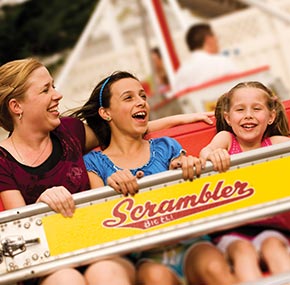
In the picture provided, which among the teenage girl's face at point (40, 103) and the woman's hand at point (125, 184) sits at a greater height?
the teenage girl's face at point (40, 103)

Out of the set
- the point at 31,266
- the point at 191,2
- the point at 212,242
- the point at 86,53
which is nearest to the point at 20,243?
the point at 31,266

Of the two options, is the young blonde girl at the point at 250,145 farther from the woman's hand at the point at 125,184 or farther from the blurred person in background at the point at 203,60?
the blurred person in background at the point at 203,60

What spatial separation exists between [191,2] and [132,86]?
668cm

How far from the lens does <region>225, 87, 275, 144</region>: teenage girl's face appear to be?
186 centimetres

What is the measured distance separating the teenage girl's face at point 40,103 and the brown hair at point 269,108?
0.45 meters

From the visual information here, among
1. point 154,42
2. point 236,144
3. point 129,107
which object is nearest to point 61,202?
point 129,107

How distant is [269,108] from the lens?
74.6 inches

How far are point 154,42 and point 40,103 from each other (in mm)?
5265

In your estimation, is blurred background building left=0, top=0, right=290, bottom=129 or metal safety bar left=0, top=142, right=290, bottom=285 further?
blurred background building left=0, top=0, right=290, bottom=129

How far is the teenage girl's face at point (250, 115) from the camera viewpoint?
1.86m

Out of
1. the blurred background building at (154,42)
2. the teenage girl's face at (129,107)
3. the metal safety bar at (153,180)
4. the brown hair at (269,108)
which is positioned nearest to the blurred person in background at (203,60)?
the blurred background building at (154,42)

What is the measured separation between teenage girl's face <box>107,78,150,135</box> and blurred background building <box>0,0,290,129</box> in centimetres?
18

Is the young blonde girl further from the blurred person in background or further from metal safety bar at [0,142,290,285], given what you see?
the blurred person in background

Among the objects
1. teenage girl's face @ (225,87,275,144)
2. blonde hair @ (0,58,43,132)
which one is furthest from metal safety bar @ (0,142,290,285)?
blonde hair @ (0,58,43,132)
